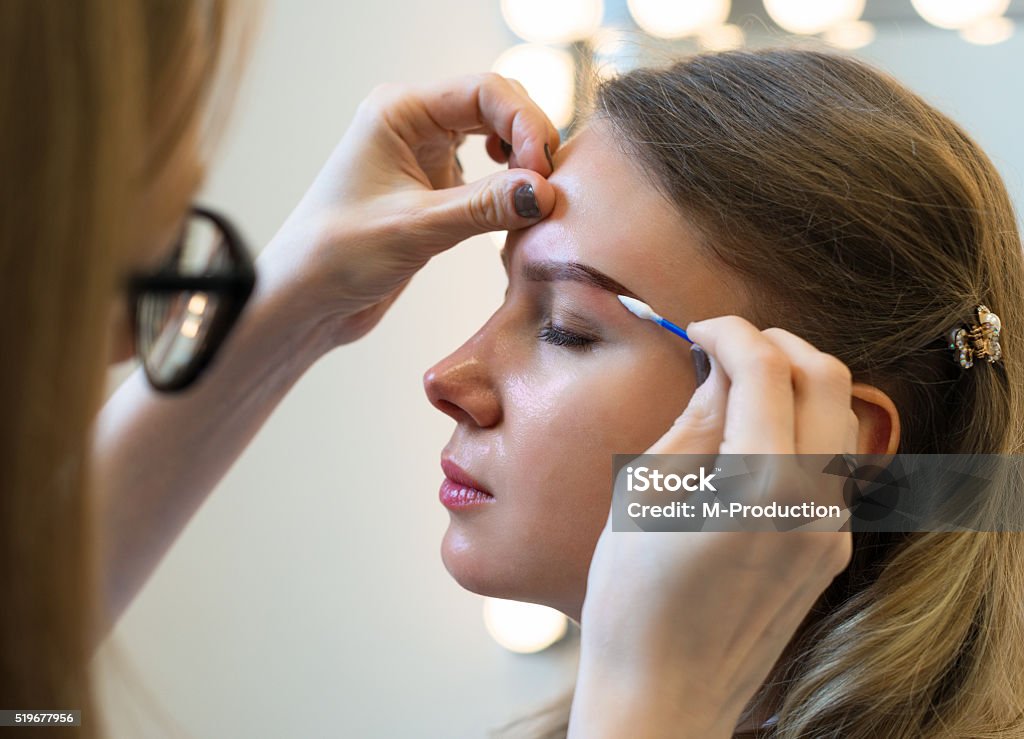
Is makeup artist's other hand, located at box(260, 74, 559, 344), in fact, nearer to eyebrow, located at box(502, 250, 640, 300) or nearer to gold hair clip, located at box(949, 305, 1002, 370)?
eyebrow, located at box(502, 250, 640, 300)

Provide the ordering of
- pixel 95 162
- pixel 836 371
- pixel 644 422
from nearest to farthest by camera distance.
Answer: pixel 95 162
pixel 836 371
pixel 644 422

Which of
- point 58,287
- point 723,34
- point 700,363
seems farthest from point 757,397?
point 723,34

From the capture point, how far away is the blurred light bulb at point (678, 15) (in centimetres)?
150

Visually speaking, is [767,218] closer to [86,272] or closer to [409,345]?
[86,272]

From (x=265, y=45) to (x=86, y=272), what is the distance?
1439 mm

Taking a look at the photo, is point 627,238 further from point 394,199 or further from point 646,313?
point 394,199

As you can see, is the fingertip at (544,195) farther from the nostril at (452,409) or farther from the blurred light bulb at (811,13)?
the blurred light bulb at (811,13)

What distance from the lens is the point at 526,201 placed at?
33.8 inches

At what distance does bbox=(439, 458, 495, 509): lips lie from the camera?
86cm

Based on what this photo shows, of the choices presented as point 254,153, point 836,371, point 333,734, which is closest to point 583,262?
point 836,371

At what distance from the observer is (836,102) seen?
873mm

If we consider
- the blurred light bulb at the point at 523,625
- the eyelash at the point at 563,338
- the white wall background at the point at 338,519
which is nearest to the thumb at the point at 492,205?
the eyelash at the point at 563,338

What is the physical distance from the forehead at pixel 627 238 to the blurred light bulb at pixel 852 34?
2.64ft

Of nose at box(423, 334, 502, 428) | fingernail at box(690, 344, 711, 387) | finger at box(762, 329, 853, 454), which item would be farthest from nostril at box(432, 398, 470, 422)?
finger at box(762, 329, 853, 454)
